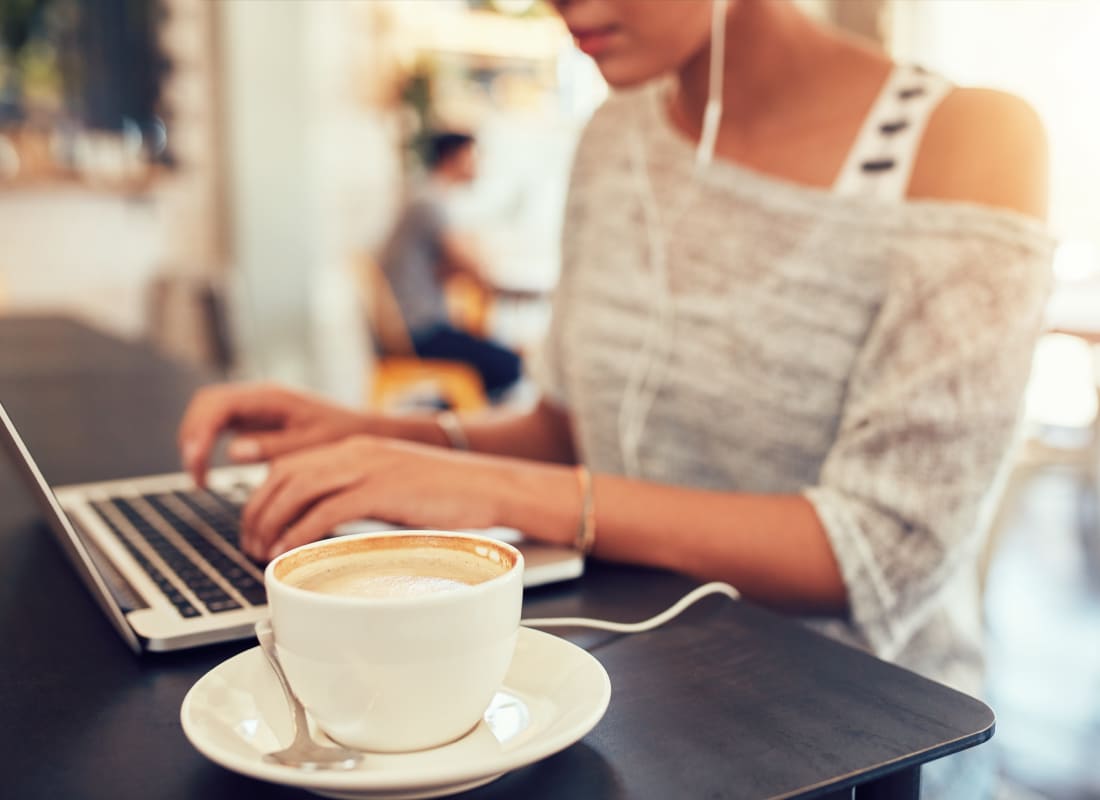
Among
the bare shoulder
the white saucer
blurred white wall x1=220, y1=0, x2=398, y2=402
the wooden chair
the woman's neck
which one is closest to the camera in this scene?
the white saucer

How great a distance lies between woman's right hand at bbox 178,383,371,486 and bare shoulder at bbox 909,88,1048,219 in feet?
1.76

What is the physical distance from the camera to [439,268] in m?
4.21

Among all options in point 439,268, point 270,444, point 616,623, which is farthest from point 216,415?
point 439,268

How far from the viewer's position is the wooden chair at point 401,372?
3629 mm

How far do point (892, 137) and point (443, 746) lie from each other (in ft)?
2.26

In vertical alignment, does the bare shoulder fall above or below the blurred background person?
above

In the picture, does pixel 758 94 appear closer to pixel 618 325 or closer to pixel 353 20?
pixel 618 325

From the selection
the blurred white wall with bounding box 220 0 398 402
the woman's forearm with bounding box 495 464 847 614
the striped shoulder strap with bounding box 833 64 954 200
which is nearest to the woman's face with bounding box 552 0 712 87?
the striped shoulder strap with bounding box 833 64 954 200

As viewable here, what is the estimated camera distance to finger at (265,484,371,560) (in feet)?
2.05

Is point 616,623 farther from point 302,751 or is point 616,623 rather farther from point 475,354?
point 475,354

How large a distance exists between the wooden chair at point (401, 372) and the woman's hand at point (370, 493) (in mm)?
2942

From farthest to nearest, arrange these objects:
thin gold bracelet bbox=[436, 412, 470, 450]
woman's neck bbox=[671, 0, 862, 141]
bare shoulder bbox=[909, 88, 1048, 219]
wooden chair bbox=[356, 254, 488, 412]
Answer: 1. wooden chair bbox=[356, 254, 488, 412]
2. thin gold bracelet bbox=[436, 412, 470, 450]
3. woman's neck bbox=[671, 0, 862, 141]
4. bare shoulder bbox=[909, 88, 1048, 219]

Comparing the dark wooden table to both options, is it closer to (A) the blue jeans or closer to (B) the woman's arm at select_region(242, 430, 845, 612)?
(B) the woman's arm at select_region(242, 430, 845, 612)

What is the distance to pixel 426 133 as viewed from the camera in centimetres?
491
